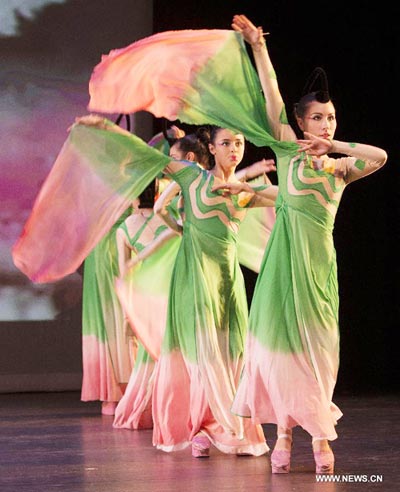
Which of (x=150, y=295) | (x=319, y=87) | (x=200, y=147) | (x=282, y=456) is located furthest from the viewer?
(x=150, y=295)

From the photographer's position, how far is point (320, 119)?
408 centimetres

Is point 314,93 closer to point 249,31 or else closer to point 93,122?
point 249,31

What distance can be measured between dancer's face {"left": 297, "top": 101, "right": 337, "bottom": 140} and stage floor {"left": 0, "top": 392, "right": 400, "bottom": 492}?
1171 millimetres

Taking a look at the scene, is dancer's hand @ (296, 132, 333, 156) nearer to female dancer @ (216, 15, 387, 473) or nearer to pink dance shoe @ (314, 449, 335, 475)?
female dancer @ (216, 15, 387, 473)

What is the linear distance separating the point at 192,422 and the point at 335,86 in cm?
355

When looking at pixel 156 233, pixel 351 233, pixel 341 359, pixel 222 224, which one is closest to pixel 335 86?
pixel 351 233

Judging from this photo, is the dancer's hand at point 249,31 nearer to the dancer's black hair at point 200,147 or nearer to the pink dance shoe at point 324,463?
the dancer's black hair at point 200,147

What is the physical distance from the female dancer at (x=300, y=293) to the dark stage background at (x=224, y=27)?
11.2 feet

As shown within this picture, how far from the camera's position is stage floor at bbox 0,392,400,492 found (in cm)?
375

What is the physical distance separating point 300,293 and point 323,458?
1.84 ft

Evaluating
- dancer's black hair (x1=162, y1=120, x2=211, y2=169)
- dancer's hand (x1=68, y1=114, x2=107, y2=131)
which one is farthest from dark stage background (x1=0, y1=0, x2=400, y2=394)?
dancer's hand (x1=68, y1=114, x2=107, y2=131)

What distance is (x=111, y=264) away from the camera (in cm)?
636

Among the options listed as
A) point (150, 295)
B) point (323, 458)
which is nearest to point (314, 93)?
point (323, 458)

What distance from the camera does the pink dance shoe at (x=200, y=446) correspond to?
14.6ft
